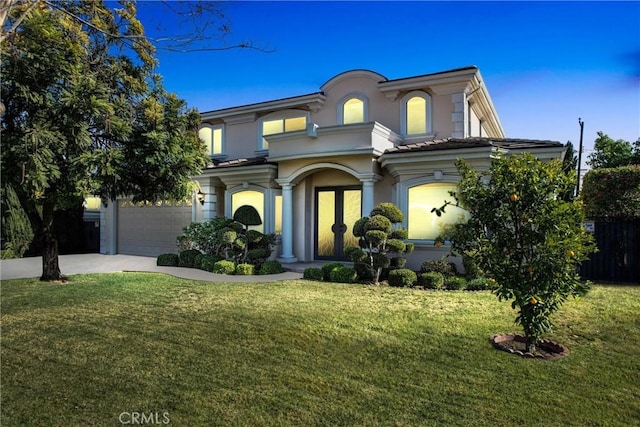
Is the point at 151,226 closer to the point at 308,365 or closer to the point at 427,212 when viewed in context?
the point at 427,212

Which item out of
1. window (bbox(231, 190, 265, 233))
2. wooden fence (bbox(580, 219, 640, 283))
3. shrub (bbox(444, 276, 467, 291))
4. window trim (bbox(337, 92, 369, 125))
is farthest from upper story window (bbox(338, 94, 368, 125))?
wooden fence (bbox(580, 219, 640, 283))

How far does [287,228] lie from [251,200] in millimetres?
2328

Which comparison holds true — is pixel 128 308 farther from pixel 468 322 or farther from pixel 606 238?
pixel 606 238

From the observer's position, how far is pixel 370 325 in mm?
5637

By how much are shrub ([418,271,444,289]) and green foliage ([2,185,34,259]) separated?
13567 millimetres

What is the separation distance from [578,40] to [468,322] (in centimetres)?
763

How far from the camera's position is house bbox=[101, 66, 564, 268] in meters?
10.9

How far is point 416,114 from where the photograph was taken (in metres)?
12.6

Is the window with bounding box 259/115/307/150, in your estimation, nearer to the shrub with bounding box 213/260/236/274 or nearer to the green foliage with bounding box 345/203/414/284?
the shrub with bounding box 213/260/236/274

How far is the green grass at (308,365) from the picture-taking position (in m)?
3.09

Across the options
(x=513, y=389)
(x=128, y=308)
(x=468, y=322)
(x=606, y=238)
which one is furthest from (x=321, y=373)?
(x=606, y=238)

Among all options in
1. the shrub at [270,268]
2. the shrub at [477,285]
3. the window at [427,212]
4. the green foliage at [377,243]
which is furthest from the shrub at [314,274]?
the shrub at [477,285]

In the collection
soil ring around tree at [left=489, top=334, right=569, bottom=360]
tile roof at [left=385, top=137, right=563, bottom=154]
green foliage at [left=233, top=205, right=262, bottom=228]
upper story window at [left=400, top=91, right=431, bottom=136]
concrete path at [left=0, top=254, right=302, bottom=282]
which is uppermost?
upper story window at [left=400, top=91, right=431, bottom=136]

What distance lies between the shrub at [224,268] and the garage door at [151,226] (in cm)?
435
